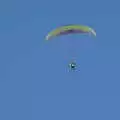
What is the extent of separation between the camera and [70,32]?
219 inches

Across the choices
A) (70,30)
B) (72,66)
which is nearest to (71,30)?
(70,30)

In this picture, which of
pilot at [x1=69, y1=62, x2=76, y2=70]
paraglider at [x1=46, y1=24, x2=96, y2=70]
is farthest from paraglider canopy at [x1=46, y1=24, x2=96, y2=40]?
pilot at [x1=69, y1=62, x2=76, y2=70]

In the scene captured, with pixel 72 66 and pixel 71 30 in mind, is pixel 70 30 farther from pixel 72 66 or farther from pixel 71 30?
pixel 72 66

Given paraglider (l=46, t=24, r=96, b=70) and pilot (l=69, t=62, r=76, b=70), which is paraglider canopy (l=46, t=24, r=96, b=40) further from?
pilot (l=69, t=62, r=76, b=70)

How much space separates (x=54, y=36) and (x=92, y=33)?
0.63m

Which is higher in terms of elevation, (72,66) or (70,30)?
(70,30)

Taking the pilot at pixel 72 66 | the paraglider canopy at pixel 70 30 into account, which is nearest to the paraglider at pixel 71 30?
the paraglider canopy at pixel 70 30

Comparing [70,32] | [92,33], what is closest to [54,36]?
[70,32]

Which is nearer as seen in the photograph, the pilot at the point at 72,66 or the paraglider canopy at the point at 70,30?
the paraglider canopy at the point at 70,30

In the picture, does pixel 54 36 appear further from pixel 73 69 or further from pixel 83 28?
pixel 73 69

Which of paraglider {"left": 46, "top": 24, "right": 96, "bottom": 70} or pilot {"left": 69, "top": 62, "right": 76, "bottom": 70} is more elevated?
paraglider {"left": 46, "top": 24, "right": 96, "bottom": 70}

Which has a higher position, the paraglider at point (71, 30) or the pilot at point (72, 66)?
the paraglider at point (71, 30)

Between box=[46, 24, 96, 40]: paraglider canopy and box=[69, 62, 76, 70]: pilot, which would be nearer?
→ box=[46, 24, 96, 40]: paraglider canopy

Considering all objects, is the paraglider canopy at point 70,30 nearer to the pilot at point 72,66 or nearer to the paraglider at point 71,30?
the paraglider at point 71,30
